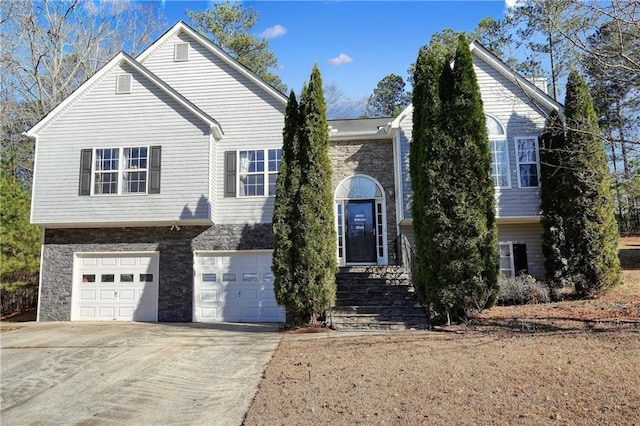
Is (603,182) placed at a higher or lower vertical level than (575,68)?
lower

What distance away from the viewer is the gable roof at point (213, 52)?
13008mm

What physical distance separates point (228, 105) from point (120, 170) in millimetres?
3711

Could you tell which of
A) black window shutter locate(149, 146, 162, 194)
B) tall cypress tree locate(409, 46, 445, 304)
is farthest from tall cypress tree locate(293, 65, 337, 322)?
black window shutter locate(149, 146, 162, 194)

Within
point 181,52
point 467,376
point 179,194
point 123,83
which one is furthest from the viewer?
point 181,52

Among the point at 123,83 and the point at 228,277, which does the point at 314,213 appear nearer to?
the point at 228,277

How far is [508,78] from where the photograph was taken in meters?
13.0

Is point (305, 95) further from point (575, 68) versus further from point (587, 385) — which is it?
point (587, 385)

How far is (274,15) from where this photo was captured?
513 inches

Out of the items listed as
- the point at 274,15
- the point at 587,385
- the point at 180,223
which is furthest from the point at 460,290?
the point at 274,15

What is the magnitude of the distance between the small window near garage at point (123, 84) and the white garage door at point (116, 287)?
483 centimetres

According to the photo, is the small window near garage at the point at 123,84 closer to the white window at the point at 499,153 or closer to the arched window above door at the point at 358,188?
the arched window above door at the point at 358,188

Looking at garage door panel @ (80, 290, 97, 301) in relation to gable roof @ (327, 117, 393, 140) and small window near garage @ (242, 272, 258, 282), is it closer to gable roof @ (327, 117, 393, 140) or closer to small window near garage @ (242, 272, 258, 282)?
small window near garage @ (242, 272, 258, 282)

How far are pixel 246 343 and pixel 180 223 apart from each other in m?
5.15

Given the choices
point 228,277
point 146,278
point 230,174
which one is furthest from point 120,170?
point 228,277
